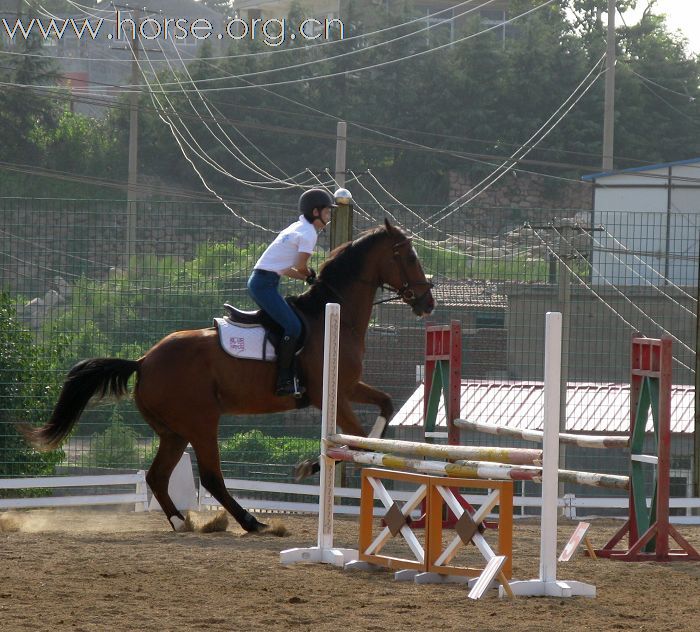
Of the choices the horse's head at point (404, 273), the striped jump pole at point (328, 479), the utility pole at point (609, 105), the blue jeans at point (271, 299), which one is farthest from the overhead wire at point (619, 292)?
the utility pole at point (609, 105)

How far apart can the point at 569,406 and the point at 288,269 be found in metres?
4.70

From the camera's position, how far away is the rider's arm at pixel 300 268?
8.79 m

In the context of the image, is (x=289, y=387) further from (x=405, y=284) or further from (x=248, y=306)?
(x=248, y=306)

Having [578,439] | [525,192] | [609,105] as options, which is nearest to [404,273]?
[578,439]

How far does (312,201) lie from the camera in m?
8.73

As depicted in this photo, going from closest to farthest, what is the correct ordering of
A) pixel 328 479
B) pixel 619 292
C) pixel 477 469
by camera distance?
pixel 477 469
pixel 328 479
pixel 619 292

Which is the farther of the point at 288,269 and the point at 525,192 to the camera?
the point at 525,192

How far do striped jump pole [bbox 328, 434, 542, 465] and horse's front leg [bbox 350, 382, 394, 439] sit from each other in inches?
67.6

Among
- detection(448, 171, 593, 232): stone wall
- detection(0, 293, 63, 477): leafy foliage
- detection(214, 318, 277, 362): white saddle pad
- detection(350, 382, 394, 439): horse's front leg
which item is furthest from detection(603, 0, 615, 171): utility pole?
detection(214, 318, 277, 362): white saddle pad

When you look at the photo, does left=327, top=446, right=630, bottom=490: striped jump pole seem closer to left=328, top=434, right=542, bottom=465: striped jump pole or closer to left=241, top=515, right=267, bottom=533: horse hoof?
left=328, top=434, right=542, bottom=465: striped jump pole

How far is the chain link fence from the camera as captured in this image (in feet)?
38.5

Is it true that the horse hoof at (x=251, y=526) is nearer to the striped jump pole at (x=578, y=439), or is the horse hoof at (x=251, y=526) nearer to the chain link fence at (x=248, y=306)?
the striped jump pole at (x=578, y=439)

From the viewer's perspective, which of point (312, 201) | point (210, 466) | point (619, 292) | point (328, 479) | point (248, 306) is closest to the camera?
point (328, 479)

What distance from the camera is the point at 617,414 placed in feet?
40.4
